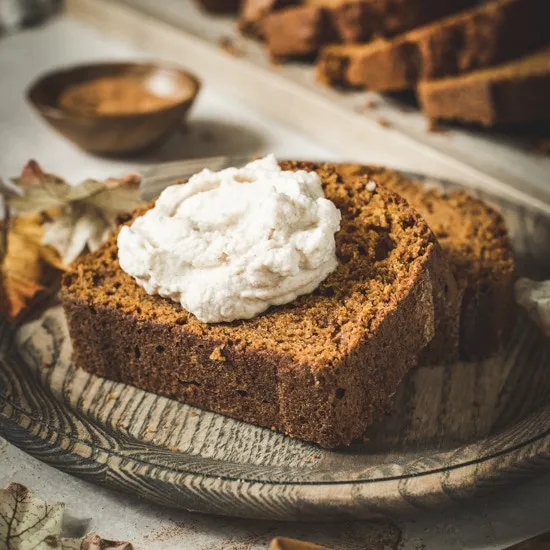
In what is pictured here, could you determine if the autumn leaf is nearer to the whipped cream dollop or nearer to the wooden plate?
the wooden plate

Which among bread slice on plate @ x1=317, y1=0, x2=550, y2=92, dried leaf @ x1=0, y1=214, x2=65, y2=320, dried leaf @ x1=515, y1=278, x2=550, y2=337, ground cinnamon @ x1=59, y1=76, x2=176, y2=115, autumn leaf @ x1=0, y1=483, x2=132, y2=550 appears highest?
bread slice on plate @ x1=317, y1=0, x2=550, y2=92

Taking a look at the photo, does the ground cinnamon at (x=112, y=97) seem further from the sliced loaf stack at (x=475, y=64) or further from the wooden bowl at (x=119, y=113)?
the sliced loaf stack at (x=475, y=64)

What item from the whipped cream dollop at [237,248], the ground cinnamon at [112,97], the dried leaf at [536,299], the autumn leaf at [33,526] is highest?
the whipped cream dollop at [237,248]

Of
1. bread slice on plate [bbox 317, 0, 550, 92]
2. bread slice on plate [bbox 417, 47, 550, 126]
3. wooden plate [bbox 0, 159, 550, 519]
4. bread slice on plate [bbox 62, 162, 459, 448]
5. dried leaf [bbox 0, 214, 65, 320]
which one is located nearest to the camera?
wooden plate [bbox 0, 159, 550, 519]

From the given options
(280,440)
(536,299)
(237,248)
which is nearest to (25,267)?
(237,248)

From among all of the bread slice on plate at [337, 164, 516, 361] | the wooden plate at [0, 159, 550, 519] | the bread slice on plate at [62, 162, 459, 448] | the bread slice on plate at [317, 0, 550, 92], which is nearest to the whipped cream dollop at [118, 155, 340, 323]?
the bread slice on plate at [62, 162, 459, 448]

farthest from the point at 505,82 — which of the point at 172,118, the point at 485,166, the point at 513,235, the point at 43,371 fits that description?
the point at 43,371

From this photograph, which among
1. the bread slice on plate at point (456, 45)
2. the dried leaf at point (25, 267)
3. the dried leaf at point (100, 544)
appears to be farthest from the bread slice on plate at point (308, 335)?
the bread slice on plate at point (456, 45)
